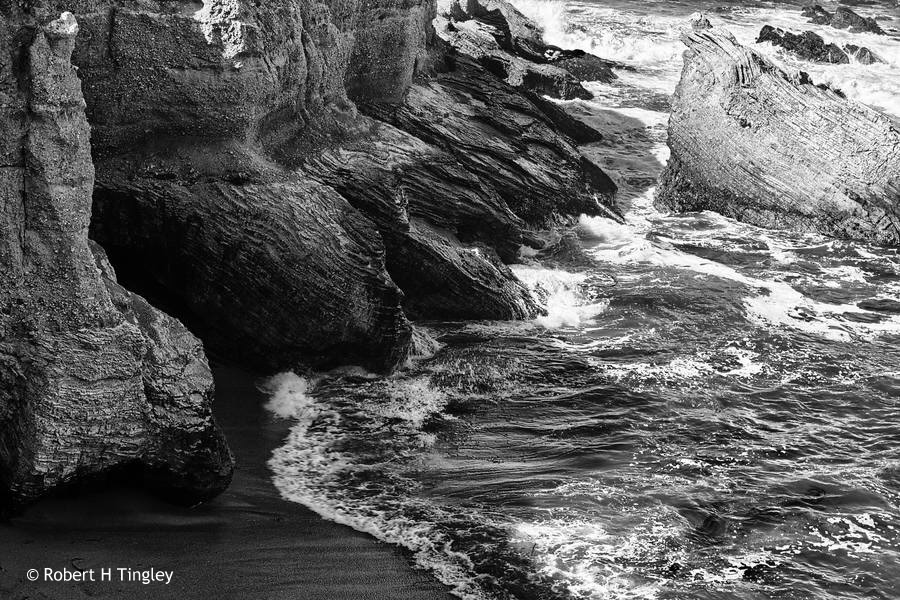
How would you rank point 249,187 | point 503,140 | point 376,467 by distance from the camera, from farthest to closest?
point 503,140, point 249,187, point 376,467

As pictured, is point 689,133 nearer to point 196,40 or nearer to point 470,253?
point 470,253

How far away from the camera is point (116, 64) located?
9.91 meters

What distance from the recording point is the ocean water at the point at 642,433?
8.59 m

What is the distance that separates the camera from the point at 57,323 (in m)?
7.99

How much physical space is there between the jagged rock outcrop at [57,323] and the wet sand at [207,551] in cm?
31

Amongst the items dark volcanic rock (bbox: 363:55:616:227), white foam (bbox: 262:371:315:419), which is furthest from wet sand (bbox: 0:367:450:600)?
dark volcanic rock (bbox: 363:55:616:227)

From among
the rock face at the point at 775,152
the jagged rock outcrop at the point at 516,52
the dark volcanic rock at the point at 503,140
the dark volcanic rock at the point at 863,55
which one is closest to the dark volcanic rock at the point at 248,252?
the dark volcanic rock at the point at 503,140

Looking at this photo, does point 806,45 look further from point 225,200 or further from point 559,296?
point 225,200

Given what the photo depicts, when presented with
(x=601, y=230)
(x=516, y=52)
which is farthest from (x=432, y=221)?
(x=516, y=52)

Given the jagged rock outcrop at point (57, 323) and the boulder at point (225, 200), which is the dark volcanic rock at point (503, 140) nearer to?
the boulder at point (225, 200)

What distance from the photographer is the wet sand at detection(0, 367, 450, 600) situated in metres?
7.61

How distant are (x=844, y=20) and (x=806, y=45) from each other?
5124mm

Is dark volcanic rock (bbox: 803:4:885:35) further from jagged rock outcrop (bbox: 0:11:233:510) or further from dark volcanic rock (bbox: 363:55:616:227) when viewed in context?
jagged rock outcrop (bbox: 0:11:233:510)

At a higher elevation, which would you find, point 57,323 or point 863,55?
point 863,55
